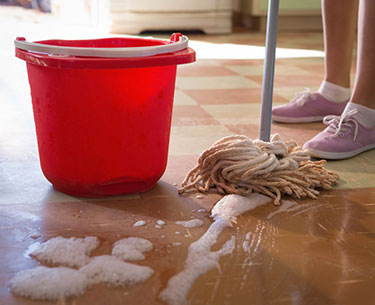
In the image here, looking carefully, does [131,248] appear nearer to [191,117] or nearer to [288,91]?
[191,117]

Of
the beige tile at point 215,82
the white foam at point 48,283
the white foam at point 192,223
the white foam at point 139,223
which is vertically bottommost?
the beige tile at point 215,82

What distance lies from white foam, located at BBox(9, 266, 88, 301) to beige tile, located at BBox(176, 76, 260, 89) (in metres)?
1.39

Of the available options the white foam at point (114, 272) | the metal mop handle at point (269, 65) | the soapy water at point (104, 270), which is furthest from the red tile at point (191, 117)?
the white foam at point (114, 272)

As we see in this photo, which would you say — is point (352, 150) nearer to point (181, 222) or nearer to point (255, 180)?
point (255, 180)

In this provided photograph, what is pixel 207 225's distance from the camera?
0.94 metres

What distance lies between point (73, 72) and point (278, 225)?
42 centimetres

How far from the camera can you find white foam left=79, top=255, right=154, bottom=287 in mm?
756

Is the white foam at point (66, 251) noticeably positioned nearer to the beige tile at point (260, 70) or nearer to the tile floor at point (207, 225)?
the tile floor at point (207, 225)

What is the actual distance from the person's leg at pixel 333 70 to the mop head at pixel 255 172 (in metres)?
0.48

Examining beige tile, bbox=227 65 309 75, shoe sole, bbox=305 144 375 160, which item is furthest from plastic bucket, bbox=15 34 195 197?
beige tile, bbox=227 65 309 75

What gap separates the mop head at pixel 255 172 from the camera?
1.06 m

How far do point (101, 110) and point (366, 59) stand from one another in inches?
26.4

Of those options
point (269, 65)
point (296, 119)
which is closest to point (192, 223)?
point (269, 65)

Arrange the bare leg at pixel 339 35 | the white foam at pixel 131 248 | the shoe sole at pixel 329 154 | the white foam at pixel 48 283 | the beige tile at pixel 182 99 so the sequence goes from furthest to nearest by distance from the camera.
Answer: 1. the beige tile at pixel 182 99
2. the bare leg at pixel 339 35
3. the shoe sole at pixel 329 154
4. the white foam at pixel 131 248
5. the white foam at pixel 48 283
